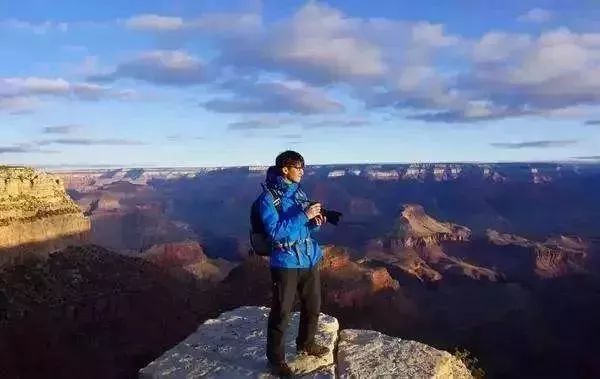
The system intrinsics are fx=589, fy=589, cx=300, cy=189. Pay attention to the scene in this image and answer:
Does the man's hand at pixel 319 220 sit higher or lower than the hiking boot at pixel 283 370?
Answer: higher

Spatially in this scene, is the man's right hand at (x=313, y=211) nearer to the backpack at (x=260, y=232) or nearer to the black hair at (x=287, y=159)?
the backpack at (x=260, y=232)

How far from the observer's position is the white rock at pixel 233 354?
22.1ft

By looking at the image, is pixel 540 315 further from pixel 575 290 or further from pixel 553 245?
pixel 553 245

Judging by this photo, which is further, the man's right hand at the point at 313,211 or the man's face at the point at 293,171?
the man's face at the point at 293,171

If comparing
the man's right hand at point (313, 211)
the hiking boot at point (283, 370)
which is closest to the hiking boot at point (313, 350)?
the hiking boot at point (283, 370)

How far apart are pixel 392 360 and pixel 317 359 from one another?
90 cm

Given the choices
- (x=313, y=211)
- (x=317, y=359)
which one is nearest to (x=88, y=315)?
(x=317, y=359)

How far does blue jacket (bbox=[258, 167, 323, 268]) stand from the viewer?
5.99m

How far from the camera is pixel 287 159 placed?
6.17 metres

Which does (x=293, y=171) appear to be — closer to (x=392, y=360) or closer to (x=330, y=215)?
(x=330, y=215)

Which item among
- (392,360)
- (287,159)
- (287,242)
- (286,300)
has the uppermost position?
(287,159)

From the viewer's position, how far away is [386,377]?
654 centimetres

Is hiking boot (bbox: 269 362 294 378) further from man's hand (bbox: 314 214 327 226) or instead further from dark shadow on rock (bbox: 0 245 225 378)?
dark shadow on rock (bbox: 0 245 225 378)

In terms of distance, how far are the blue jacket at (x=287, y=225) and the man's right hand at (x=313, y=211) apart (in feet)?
0.15
